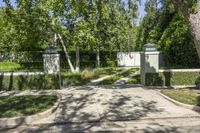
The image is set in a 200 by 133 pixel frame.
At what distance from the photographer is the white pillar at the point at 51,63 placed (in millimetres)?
13133

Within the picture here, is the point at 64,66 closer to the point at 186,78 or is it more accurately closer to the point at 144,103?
the point at 186,78

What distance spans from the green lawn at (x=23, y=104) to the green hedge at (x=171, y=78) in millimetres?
4522

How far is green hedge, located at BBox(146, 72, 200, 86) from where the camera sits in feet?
44.4

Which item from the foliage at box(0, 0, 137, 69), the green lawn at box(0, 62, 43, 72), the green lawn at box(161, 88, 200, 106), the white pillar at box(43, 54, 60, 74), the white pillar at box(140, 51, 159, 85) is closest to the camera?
the green lawn at box(161, 88, 200, 106)

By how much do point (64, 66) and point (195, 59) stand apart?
9.68m

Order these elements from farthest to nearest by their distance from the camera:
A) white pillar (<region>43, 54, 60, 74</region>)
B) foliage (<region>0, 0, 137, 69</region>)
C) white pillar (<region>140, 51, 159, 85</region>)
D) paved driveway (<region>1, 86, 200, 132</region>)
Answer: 1. foliage (<region>0, 0, 137, 69</region>)
2. white pillar (<region>140, 51, 159, 85</region>)
3. white pillar (<region>43, 54, 60, 74</region>)
4. paved driveway (<region>1, 86, 200, 132</region>)

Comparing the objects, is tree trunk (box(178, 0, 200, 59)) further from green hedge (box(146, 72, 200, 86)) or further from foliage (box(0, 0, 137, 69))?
foliage (box(0, 0, 137, 69))

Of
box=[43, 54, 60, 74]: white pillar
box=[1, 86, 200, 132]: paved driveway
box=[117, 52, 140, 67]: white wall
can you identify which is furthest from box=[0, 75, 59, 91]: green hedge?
box=[117, 52, 140, 67]: white wall

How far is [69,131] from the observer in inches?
291

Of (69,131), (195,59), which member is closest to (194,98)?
(69,131)

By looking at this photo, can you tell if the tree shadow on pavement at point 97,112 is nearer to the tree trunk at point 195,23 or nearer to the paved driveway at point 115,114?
the paved driveway at point 115,114

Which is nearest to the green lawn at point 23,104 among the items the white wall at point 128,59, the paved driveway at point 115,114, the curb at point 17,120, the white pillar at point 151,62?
the curb at point 17,120

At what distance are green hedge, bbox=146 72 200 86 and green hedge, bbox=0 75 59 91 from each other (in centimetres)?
399

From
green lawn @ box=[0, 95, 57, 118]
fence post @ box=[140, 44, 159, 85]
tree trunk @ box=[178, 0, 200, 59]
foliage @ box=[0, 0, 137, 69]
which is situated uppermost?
foliage @ box=[0, 0, 137, 69]
